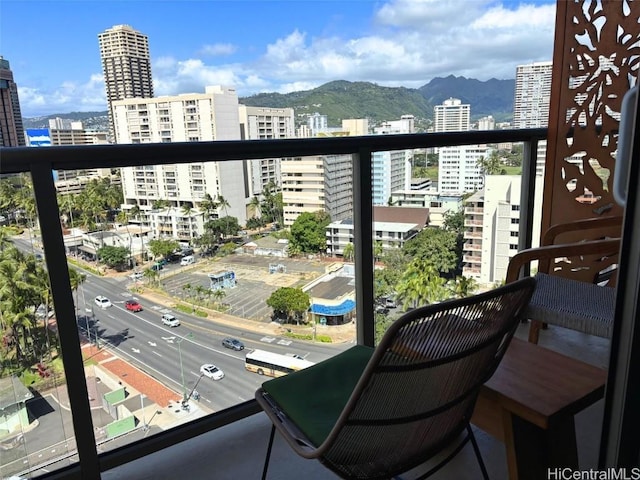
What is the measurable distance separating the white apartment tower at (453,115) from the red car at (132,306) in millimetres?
1847

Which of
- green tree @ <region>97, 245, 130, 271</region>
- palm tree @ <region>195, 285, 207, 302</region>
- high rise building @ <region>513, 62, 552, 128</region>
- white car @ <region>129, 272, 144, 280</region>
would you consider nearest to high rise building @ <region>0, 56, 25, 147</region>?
green tree @ <region>97, 245, 130, 271</region>

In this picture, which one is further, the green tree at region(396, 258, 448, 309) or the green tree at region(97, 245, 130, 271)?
the green tree at region(396, 258, 448, 309)

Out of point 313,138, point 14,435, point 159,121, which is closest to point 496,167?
point 313,138

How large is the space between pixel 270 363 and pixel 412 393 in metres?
1.01

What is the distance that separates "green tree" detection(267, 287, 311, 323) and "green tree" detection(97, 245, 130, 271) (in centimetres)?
61

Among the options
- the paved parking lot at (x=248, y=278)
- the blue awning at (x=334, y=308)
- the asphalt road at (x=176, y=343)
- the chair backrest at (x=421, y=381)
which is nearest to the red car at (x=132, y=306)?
the asphalt road at (x=176, y=343)

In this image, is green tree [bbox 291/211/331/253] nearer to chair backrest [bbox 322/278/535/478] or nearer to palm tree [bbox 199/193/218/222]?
palm tree [bbox 199/193/218/222]

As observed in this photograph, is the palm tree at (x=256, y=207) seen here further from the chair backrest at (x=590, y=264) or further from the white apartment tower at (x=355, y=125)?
the chair backrest at (x=590, y=264)

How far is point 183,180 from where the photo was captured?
1.56 meters

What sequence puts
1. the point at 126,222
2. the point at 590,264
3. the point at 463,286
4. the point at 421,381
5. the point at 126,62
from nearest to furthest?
the point at 421,381
the point at 126,222
the point at 463,286
the point at 590,264
the point at 126,62

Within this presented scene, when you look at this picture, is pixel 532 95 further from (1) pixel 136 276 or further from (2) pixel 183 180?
(1) pixel 136 276

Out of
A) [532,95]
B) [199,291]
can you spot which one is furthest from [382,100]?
[199,291]

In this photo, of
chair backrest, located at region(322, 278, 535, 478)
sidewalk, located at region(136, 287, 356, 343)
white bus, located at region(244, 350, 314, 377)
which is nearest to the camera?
chair backrest, located at region(322, 278, 535, 478)

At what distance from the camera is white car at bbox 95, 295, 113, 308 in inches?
58.5
